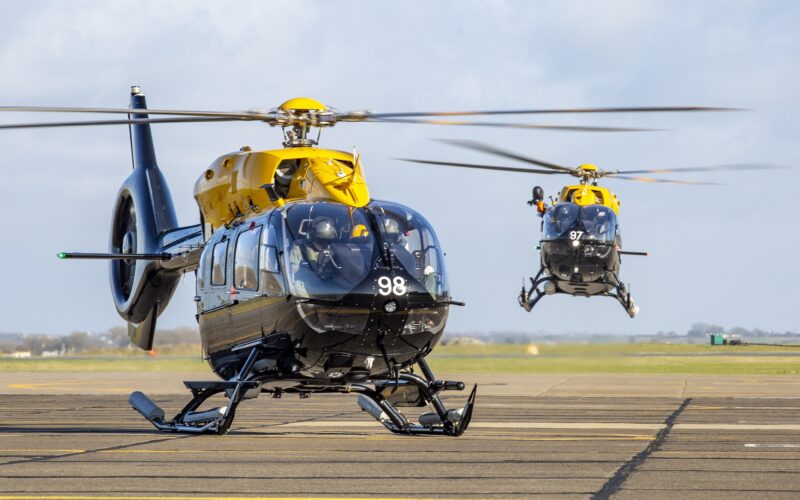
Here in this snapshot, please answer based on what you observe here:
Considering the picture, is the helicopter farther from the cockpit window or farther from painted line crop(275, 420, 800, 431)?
painted line crop(275, 420, 800, 431)

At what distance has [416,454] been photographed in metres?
14.4

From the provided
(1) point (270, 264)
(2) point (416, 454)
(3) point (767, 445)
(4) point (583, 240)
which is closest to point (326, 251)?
(1) point (270, 264)

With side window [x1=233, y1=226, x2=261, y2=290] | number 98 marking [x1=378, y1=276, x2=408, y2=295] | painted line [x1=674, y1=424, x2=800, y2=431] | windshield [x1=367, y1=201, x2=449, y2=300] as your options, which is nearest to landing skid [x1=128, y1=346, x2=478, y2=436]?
side window [x1=233, y1=226, x2=261, y2=290]

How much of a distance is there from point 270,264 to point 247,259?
0.73 meters

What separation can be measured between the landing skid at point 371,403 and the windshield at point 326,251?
1.56 meters

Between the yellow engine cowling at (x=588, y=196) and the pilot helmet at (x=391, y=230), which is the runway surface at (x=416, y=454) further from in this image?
the yellow engine cowling at (x=588, y=196)

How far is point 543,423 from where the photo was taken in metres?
20.4

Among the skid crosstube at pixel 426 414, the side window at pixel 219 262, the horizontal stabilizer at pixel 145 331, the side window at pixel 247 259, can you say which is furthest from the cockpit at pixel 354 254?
the horizontal stabilizer at pixel 145 331

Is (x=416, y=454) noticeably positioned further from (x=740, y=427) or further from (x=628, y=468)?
(x=740, y=427)

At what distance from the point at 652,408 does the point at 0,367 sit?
34816 millimetres

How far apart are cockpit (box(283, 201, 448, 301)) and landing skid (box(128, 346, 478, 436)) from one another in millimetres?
1570

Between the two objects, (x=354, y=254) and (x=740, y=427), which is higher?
(x=354, y=254)

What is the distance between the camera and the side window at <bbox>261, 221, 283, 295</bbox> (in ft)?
54.4

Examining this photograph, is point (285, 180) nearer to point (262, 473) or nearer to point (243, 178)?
point (243, 178)
